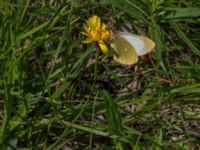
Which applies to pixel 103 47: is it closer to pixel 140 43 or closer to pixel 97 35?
pixel 97 35

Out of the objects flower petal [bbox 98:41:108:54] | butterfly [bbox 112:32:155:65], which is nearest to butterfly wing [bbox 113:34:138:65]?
butterfly [bbox 112:32:155:65]

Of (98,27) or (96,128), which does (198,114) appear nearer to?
(96,128)

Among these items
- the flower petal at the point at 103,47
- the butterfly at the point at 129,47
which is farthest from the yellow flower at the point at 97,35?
the butterfly at the point at 129,47

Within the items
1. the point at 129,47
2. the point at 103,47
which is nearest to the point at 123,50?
the point at 129,47

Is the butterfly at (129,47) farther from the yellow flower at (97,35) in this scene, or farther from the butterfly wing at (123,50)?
the yellow flower at (97,35)

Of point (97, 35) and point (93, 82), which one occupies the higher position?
point (97, 35)
